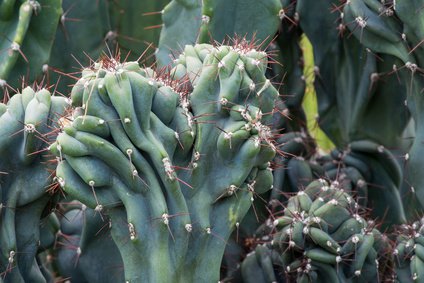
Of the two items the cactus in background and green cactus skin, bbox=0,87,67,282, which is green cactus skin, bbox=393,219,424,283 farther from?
green cactus skin, bbox=0,87,67,282

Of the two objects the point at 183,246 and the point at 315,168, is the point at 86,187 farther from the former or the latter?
the point at 315,168

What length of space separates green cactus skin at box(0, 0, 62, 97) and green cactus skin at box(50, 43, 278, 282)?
0.96m

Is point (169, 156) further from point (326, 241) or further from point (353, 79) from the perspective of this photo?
point (353, 79)

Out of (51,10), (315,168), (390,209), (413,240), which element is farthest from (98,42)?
(413,240)

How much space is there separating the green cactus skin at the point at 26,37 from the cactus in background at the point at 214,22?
49 cm

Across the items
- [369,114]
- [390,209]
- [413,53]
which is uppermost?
[413,53]

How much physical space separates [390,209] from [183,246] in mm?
1641

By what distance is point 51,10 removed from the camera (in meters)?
4.63

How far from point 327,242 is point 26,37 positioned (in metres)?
1.59

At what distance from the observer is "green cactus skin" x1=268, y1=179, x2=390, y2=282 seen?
404cm

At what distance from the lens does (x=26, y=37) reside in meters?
4.63

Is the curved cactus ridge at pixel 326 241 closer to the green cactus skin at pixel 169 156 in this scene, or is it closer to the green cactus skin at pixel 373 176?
the green cactus skin at pixel 169 156

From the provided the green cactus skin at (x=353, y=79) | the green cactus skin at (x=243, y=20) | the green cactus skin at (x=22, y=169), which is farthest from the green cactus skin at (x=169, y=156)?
the green cactus skin at (x=353, y=79)

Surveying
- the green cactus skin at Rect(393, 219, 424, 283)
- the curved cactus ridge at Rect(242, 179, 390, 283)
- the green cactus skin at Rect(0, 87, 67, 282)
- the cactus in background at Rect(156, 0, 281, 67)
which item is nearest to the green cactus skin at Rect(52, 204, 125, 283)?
the green cactus skin at Rect(0, 87, 67, 282)
